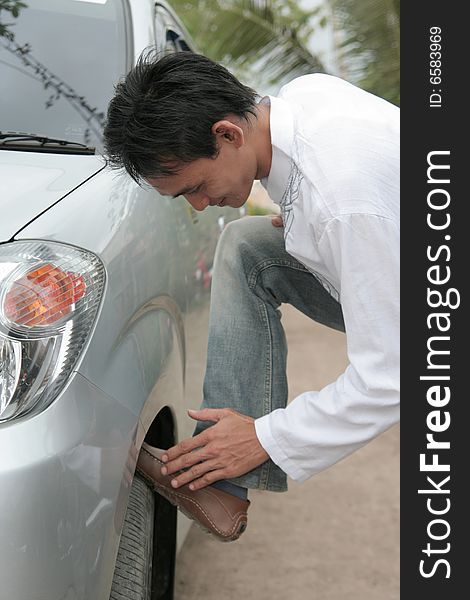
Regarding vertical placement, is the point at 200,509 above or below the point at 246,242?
below

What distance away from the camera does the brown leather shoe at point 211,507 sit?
2.11 m

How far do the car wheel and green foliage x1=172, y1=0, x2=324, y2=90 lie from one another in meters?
6.53

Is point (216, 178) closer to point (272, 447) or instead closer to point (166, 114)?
point (166, 114)

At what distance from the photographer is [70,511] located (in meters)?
1.48

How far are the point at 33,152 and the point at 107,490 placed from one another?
824 millimetres

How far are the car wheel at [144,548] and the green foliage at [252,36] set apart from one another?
6527mm

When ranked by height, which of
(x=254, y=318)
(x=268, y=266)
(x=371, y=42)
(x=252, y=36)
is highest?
(x=252, y=36)

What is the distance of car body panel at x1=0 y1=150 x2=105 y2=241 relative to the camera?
1.66 meters

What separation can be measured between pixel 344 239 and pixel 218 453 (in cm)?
58

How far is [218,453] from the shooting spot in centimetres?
207

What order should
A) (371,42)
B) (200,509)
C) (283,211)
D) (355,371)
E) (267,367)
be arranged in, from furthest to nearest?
(371,42) → (267,367) → (200,509) → (283,211) → (355,371)

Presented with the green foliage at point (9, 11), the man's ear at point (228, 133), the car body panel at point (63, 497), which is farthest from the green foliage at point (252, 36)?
the car body panel at point (63, 497)

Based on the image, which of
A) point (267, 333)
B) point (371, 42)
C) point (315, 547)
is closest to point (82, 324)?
point (267, 333)

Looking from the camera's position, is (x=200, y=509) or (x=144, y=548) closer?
(x=144, y=548)
